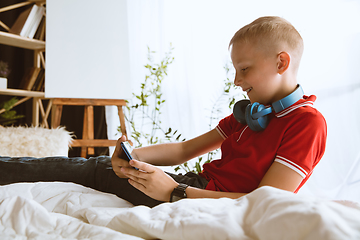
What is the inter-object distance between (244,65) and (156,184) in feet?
1.56

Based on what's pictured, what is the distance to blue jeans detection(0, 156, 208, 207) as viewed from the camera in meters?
1.16

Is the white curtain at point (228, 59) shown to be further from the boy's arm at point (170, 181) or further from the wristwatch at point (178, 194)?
the wristwatch at point (178, 194)

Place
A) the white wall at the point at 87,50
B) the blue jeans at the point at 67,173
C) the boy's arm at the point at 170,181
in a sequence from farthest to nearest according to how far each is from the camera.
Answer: the white wall at the point at 87,50, the blue jeans at the point at 67,173, the boy's arm at the point at 170,181

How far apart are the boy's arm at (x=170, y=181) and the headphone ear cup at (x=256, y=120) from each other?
0.49 feet

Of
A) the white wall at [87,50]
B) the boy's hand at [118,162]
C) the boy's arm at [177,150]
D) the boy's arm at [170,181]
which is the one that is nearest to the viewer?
the boy's arm at [170,181]

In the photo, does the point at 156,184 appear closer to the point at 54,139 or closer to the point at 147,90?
the point at 54,139

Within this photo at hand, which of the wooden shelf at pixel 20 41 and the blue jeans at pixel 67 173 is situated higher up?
the wooden shelf at pixel 20 41

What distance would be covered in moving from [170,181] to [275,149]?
13.2 inches

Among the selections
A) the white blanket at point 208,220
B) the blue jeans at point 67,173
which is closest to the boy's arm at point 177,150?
the blue jeans at point 67,173

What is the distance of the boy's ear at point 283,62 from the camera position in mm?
954

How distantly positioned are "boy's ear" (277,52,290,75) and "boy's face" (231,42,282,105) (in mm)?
12

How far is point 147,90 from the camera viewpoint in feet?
10.5

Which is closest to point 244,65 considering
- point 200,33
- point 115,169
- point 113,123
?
point 115,169

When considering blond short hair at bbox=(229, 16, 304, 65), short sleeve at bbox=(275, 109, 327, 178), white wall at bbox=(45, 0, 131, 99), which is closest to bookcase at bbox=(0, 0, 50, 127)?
white wall at bbox=(45, 0, 131, 99)
